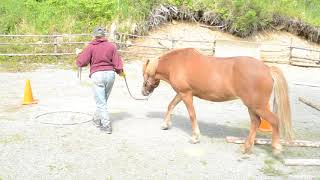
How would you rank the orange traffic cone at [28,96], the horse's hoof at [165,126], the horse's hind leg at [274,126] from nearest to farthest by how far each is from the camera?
the horse's hind leg at [274,126] < the horse's hoof at [165,126] < the orange traffic cone at [28,96]

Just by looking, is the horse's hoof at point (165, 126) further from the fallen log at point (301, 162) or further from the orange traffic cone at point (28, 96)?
the orange traffic cone at point (28, 96)

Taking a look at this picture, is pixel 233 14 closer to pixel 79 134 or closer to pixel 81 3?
pixel 81 3

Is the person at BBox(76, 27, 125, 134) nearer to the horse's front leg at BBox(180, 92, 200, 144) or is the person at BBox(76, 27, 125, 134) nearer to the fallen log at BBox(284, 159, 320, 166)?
the horse's front leg at BBox(180, 92, 200, 144)

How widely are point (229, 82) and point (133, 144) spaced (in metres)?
1.77

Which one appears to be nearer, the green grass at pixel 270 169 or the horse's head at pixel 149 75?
the green grass at pixel 270 169

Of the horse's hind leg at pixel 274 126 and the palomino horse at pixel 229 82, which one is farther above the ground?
the palomino horse at pixel 229 82

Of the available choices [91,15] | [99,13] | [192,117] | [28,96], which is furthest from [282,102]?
[91,15]

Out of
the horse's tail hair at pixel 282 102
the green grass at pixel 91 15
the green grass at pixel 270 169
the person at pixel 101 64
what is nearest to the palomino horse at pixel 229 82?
the horse's tail hair at pixel 282 102

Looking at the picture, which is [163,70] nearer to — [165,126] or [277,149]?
[165,126]

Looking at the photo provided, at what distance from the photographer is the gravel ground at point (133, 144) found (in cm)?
561

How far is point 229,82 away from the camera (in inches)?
257

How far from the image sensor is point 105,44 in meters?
7.18

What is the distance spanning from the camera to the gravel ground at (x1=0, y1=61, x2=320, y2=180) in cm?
561

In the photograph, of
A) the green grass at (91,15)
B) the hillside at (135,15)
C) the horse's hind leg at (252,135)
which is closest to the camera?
the horse's hind leg at (252,135)
